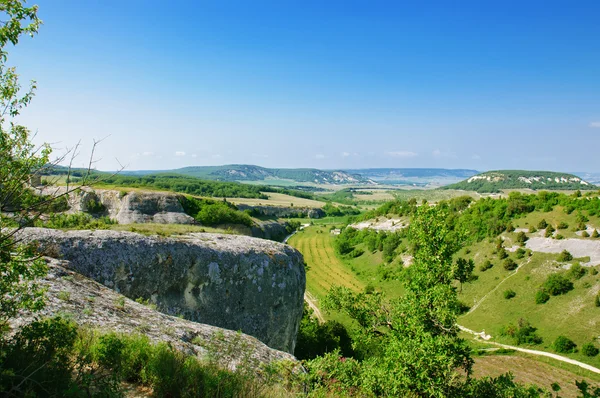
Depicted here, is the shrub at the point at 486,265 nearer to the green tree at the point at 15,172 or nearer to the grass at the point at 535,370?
the grass at the point at 535,370

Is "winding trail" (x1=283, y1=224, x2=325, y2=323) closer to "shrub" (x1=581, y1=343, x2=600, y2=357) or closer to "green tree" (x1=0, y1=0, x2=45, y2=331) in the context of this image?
"shrub" (x1=581, y1=343, x2=600, y2=357)

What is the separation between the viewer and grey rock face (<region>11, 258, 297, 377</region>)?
8.32 m

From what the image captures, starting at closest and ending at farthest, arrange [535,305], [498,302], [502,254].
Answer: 1. [535,305]
2. [498,302]
3. [502,254]

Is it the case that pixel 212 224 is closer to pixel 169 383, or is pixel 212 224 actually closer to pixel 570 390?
pixel 169 383

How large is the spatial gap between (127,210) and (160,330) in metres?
23.5

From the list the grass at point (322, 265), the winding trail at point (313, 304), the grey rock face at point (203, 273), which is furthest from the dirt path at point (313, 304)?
the grey rock face at point (203, 273)

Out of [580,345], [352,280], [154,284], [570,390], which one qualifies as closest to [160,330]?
[154,284]

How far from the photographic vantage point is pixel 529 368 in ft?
98.9

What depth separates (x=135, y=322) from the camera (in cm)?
928

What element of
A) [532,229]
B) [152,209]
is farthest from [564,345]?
[152,209]

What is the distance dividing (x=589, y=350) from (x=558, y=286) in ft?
31.9

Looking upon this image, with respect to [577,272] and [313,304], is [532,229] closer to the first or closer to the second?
[577,272]

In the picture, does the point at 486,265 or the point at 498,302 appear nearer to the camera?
the point at 498,302

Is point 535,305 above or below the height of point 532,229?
below
